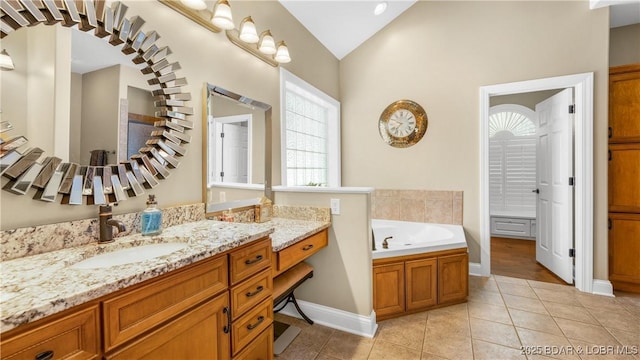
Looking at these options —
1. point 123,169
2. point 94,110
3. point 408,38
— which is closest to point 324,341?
point 123,169

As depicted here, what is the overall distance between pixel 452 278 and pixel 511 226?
317cm

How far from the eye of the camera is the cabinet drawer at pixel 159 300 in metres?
0.78

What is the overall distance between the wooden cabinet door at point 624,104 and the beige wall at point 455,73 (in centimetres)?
15

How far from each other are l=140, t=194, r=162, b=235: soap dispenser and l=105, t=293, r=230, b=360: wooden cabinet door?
499 mm

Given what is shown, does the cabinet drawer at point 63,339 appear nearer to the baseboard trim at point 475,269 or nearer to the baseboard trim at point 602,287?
the baseboard trim at point 475,269

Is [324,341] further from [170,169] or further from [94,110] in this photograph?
[94,110]

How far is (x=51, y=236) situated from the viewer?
3.54ft

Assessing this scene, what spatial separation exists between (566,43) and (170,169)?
3.84m

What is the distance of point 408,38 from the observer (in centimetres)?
343

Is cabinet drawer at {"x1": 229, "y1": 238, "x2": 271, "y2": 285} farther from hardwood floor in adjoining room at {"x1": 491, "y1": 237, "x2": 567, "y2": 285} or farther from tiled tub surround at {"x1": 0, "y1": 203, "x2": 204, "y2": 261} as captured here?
hardwood floor in adjoining room at {"x1": 491, "y1": 237, "x2": 567, "y2": 285}

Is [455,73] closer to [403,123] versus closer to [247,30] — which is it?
[403,123]

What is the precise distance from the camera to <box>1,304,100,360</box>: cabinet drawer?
0.60 meters

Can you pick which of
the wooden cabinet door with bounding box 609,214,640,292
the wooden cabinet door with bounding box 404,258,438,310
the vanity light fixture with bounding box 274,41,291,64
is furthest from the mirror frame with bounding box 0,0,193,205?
the wooden cabinet door with bounding box 609,214,640,292

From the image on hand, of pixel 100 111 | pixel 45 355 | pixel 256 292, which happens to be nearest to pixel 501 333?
pixel 256 292
